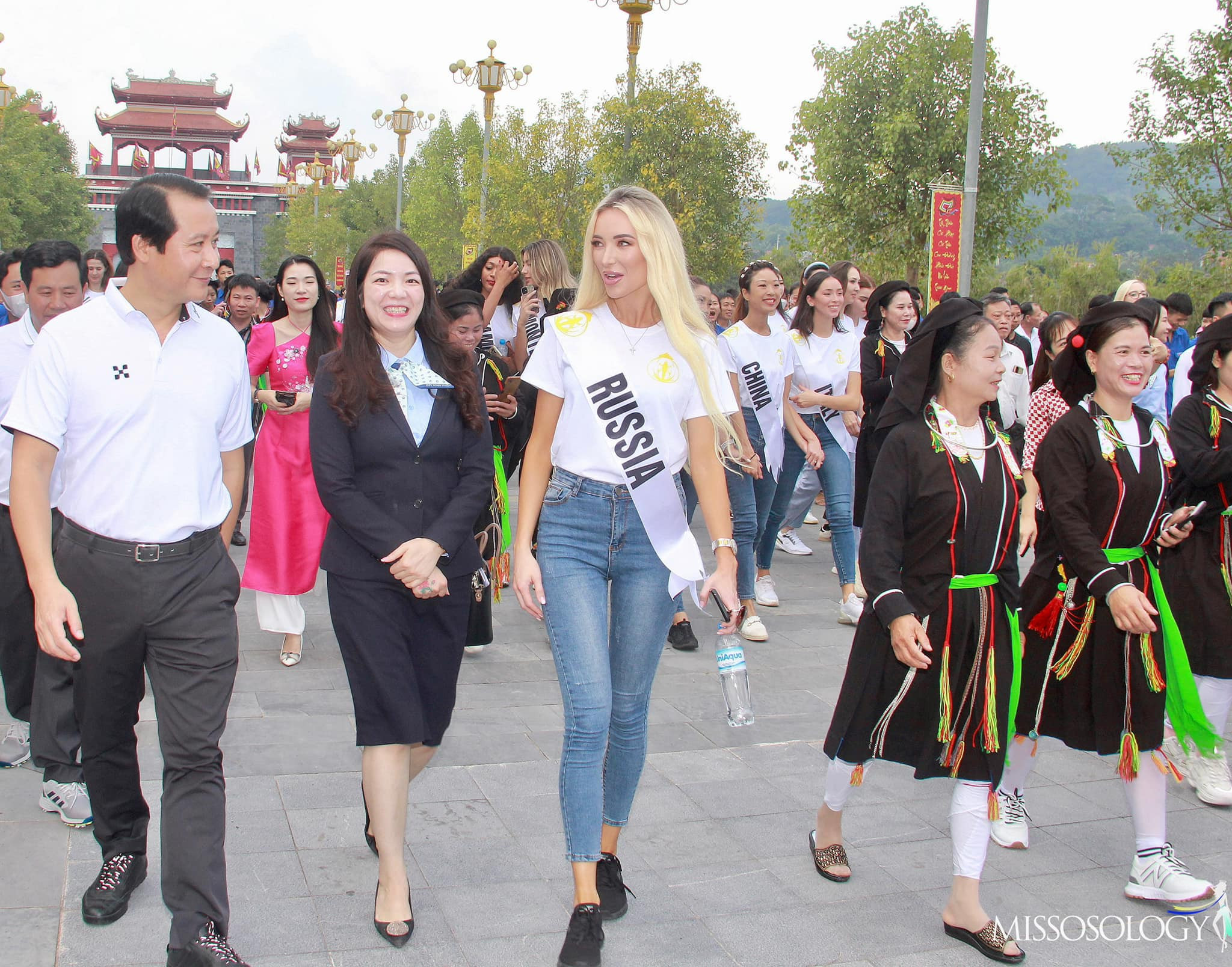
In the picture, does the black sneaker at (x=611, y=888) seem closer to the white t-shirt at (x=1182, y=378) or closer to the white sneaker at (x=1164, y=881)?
the white sneaker at (x=1164, y=881)

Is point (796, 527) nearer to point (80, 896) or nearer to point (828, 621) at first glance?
point (828, 621)

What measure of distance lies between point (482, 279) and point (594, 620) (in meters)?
3.95

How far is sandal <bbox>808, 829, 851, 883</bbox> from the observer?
3.73 metres

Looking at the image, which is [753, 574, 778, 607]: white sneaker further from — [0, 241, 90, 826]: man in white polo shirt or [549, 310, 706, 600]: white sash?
[0, 241, 90, 826]: man in white polo shirt

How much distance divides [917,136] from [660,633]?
72.4ft

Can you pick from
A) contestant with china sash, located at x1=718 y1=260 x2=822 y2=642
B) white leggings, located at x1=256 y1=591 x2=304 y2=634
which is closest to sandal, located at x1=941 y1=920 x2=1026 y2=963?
contestant with china sash, located at x1=718 y1=260 x2=822 y2=642

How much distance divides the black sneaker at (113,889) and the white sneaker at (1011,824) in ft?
9.11

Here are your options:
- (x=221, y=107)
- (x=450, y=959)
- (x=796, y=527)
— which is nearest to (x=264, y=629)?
(x=450, y=959)

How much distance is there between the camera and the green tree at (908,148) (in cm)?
2262

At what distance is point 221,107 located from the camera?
94.0 meters

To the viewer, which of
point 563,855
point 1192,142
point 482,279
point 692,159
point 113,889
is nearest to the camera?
point 113,889

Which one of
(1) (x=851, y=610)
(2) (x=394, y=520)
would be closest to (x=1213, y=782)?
(1) (x=851, y=610)

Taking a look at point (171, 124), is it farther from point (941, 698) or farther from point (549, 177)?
point (941, 698)

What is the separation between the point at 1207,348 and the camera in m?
4.51
